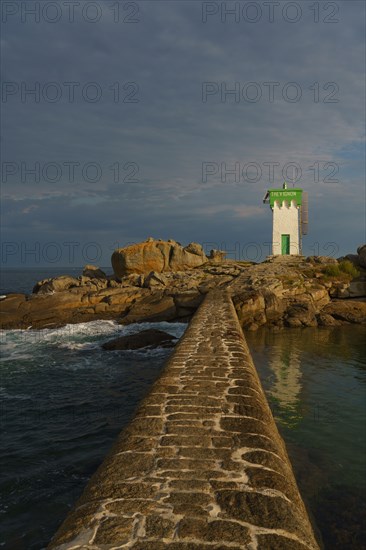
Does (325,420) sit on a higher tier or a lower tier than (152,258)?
lower

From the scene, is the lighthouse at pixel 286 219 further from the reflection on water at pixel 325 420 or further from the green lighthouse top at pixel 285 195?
the reflection on water at pixel 325 420

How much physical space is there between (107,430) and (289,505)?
261 inches

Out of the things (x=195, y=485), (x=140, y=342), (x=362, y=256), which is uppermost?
(x=362, y=256)

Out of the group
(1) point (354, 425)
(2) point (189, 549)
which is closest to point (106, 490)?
(2) point (189, 549)

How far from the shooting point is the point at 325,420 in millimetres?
9312

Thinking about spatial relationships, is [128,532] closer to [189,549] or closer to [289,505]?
[189,549]

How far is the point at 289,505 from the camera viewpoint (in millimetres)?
3105

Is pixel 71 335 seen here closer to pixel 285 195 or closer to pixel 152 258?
pixel 152 258

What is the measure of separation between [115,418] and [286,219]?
115 ft

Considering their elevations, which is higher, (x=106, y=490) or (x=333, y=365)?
(x=106, y=490)

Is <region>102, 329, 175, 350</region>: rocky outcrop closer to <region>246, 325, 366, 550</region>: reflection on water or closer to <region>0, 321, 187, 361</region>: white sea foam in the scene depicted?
<region>0, 321, 187, 361</region>: white sea foam

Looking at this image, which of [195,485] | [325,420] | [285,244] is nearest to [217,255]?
[285,244]

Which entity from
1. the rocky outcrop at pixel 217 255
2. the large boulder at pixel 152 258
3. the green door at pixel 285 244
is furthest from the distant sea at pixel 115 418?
the rocky outcrop at pixel 217 255

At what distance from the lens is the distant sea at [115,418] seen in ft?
19.3
